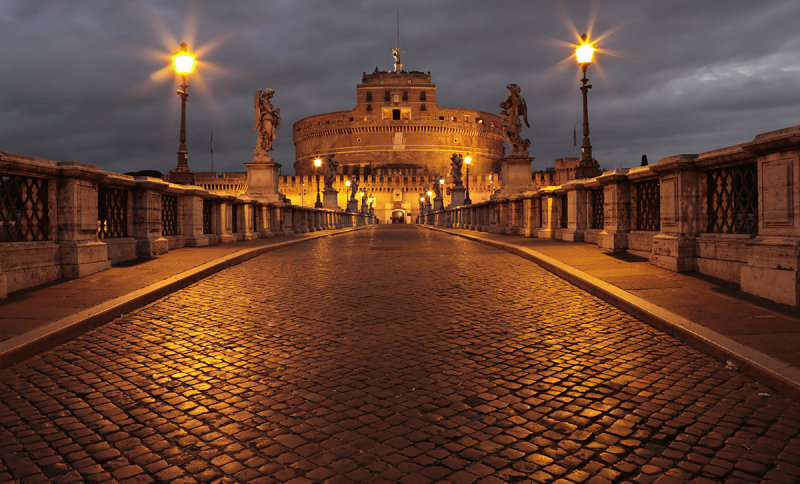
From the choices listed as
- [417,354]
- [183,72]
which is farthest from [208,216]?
[417,354]

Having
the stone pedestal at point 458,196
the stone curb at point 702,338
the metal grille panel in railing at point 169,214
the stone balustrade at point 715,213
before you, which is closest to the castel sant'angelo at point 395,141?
the stone pedestal at point 458,196

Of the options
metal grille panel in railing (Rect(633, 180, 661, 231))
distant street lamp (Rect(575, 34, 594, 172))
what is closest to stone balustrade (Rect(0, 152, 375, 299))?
metal grille panel in railing (Rect(633, 180, 661, 231))

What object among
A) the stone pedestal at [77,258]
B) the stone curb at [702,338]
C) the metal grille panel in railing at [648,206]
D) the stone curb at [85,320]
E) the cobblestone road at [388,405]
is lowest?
the cobblestone road at [388,405]

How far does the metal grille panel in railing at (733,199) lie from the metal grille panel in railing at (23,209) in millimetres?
9065

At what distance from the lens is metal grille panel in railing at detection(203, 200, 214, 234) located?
15.0 metres

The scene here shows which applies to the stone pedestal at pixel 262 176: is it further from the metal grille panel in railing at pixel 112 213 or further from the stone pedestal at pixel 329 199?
Result: the stone pedestal at pixel 329 199

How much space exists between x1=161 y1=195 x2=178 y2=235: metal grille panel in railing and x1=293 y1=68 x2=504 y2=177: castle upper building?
96.2 metres

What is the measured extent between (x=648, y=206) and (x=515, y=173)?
1372cm

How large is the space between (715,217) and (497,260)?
15.6ft

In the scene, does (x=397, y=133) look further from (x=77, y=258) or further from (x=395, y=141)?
(x=77, y=258)

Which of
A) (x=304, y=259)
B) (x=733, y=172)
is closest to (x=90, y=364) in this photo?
(x=733, y=172)

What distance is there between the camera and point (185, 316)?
5.82 metres

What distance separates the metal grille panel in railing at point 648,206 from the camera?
9211 mm

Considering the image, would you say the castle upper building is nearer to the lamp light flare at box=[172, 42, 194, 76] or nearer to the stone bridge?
the lamp light flare at box=[172, 42, 194, 76]
